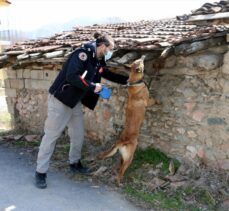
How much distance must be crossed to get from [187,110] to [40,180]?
229 cm

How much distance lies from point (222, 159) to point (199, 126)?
21.4 inches

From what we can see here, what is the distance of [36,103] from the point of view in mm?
7523

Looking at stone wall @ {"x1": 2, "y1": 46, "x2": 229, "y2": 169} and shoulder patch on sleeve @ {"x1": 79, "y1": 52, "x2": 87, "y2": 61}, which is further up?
shoulder patch on sleeve @ {"x1": 79, "y1": 52, "x2": 87, "y2": 61}

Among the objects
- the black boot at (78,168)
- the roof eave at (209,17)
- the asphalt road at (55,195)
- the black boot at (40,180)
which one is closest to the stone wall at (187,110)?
the roof eave at (209,17)

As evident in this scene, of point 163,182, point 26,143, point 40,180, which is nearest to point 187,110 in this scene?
point 163,182

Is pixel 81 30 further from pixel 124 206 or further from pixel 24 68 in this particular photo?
pixel 124 206

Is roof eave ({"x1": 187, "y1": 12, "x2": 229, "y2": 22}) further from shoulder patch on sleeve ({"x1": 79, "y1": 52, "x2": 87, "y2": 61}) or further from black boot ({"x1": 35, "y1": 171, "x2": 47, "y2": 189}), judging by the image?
black boot ({"x1": 35, "y1": 171, "x2": 47, "y2": 189})

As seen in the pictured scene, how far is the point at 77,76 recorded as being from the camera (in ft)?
14.5

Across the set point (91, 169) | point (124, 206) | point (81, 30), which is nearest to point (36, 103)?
point (81, 30)

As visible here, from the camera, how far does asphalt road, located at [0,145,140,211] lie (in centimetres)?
446

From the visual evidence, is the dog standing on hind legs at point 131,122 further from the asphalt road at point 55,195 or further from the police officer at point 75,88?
the asphalt road at point 55,195

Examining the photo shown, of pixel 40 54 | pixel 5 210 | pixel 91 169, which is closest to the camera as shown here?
pixel 5 210

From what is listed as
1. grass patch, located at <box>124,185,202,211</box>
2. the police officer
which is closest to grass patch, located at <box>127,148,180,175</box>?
grass patch, located at <box>124,185,202,211</box>

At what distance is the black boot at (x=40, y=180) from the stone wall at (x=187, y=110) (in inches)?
61.6
